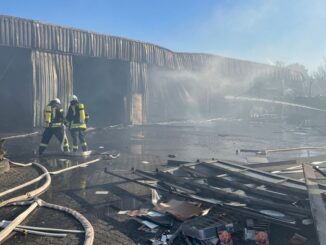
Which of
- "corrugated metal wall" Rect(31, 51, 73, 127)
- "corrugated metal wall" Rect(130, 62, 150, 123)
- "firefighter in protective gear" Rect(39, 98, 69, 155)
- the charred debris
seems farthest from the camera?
"corrugated metal wall" Rect(130, 62, 150, 123)

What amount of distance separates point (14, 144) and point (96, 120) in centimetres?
846

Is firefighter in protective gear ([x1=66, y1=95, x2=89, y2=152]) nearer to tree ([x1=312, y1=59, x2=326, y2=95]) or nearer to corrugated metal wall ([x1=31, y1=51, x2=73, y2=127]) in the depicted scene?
corrugated metal wall ([x1=31, y1=51, x2=73, y2=127])

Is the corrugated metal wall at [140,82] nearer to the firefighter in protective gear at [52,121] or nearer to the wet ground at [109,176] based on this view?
the wet ground at [109,176]

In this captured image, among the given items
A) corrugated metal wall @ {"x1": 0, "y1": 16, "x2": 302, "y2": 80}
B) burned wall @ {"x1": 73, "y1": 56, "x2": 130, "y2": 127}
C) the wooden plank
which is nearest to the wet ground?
the wooden plank

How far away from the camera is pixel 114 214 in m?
4.96

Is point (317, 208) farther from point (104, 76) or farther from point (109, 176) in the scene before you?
point (104, 76)

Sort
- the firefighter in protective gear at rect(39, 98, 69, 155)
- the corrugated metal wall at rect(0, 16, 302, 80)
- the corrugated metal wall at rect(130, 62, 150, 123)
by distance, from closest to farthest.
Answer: the firefighter in protective gear at rect(39, 98, 69, 155), the corrugated metal wall at rect(0, 16, 302, 80), the corrugated metal wall at rect(130, 62, 150, 123)

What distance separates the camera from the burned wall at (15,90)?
1529 cm

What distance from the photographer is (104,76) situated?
64.6 ft

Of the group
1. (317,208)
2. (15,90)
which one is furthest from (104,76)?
(317,208)

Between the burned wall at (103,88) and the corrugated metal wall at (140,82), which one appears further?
the corrugated metal wall at (140,82)

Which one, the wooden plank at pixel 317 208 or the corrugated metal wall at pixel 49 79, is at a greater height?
the corrugated metal wall at pixel 49 79

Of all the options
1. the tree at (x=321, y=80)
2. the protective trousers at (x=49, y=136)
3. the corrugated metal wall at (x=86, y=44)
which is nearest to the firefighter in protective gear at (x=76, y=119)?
the protective trousers at (x=49, y=136)

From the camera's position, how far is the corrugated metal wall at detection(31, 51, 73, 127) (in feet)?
49.9
